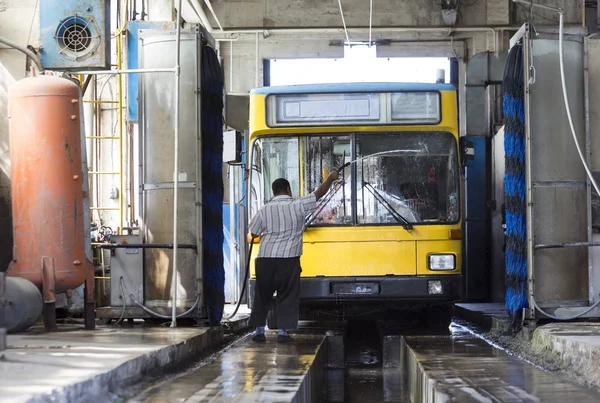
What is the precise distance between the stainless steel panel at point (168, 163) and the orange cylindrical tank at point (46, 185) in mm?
1334

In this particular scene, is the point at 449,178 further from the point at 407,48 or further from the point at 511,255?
the point at 407,48

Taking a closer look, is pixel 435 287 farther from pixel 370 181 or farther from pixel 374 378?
pixel 370 181

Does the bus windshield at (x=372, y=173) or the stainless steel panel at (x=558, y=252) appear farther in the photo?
the bus windshield at (x=372, y=173)

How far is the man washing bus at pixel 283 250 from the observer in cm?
1041

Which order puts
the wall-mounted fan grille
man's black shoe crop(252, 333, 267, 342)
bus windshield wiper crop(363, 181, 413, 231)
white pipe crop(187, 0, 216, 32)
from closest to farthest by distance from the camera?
the wall-mounted fan grille, man's black shoe crop(252, 333, 267, 342), bus windshield wiper crop(363, 181, 413, 231), white pipe crop(187, 0, 216, 32)

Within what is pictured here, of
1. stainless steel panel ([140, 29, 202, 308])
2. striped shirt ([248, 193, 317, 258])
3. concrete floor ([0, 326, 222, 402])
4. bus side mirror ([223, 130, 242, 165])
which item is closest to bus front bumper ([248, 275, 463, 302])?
stainless steel panel ([140, 29, 202, 308])

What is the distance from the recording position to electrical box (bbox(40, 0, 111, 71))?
1008 centimetres

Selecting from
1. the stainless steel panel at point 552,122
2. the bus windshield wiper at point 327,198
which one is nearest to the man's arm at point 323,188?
the bus windshield wiper at point 327,198

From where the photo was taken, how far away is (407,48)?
20562 millimetres

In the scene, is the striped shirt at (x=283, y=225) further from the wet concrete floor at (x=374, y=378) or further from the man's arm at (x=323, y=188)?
the wet concrete floor at (x=374, y=378)

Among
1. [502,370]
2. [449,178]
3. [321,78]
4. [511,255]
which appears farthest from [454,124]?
[321,78]

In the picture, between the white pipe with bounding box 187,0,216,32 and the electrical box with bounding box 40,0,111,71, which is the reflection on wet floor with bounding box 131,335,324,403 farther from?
the white pipe with bounding box 187,0,216,32

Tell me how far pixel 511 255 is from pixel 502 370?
3.23 metres

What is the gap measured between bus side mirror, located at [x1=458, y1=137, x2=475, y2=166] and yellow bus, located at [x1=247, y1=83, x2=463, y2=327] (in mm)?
64
